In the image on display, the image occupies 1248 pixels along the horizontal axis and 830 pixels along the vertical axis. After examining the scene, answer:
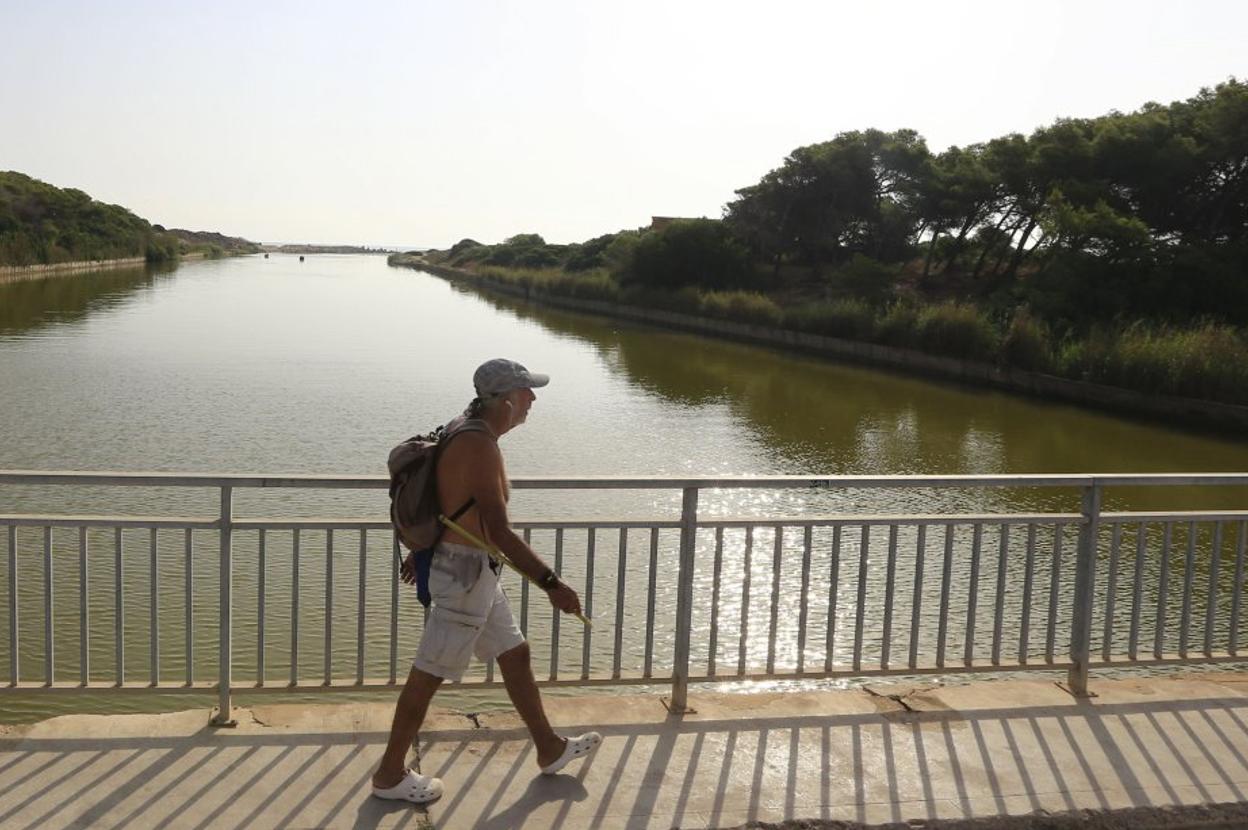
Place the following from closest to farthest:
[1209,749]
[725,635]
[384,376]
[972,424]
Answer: [1209,749] < [725,635] < [972,424] < [384,376]

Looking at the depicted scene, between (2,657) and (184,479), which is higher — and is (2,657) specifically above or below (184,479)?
below

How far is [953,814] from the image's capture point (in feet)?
12.2

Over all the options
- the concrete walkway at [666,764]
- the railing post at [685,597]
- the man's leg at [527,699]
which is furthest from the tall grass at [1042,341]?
the man's leg at [527,699]

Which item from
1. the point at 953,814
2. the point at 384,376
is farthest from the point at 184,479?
the point at 384,376

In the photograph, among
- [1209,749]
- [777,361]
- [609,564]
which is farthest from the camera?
[777,361]

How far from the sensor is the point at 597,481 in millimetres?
4527

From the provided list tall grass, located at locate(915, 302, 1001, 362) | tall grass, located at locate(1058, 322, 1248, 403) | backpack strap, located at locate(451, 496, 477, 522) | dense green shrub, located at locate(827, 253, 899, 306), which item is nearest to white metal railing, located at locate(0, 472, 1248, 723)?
backpack strap, located at locate(451, 496, 477, 522)

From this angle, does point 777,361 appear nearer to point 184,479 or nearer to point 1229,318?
point 1229,318

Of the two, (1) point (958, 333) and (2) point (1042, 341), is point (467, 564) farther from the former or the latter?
(1) point (958, 333)

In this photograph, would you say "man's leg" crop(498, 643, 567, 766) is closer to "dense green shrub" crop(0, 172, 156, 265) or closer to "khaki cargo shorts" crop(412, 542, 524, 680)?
"khaki cargo shorts" crop(412, 542, 524, 680)

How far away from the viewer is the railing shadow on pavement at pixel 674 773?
3562 mm

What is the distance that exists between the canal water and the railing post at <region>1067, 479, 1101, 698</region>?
12.4ft

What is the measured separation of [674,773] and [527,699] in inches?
23.0

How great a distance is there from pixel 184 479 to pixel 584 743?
5.60ft
